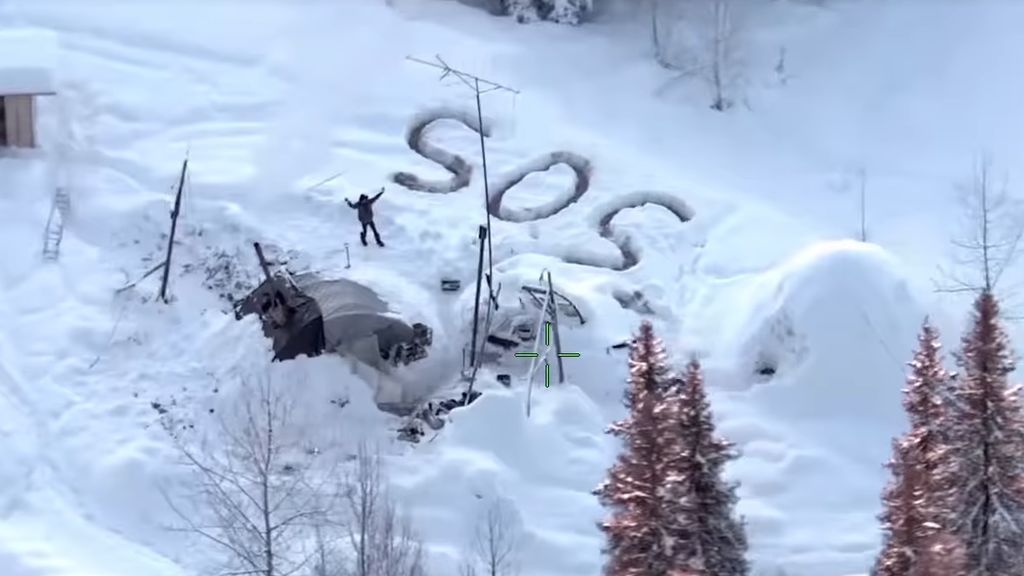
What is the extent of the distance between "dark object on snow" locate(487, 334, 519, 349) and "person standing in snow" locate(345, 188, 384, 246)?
2.72m

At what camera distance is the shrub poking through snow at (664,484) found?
16938 millimetres

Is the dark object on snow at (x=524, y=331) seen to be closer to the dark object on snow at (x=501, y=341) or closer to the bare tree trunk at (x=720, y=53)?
the dark object on snow at (x=501, y=341)

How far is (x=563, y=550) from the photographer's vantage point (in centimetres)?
2489

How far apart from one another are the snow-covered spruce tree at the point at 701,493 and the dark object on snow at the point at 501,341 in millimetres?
10343

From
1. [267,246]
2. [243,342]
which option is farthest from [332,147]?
[243,342]

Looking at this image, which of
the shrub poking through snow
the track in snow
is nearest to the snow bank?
the track in snow

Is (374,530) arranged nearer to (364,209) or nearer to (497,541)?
(497,541)

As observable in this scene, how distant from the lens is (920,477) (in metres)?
16.6

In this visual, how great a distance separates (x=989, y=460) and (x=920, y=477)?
1178 mm

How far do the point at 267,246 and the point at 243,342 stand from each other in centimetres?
247

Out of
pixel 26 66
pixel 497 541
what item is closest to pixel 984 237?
pixel 497 541

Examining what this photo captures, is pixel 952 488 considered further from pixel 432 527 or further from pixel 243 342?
pixel 243 342

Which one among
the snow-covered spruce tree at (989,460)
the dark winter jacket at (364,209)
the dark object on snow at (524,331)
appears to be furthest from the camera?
the dark winter jacket at (364,209)
